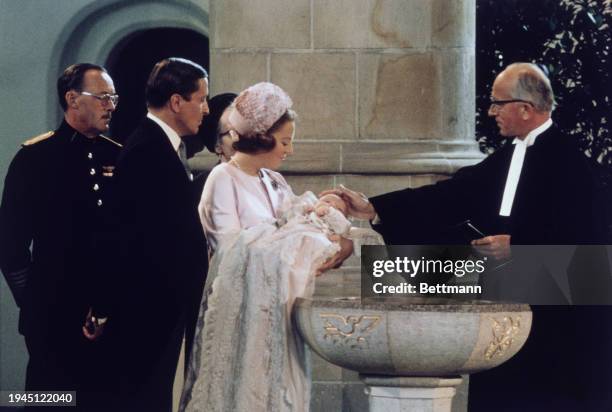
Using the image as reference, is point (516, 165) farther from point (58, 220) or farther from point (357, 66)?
point (58, 220)

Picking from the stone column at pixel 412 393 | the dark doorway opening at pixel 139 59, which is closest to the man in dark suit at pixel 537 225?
the stone column at pixel 412 393

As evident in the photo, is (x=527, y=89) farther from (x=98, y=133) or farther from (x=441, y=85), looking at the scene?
(x=98, y=133)

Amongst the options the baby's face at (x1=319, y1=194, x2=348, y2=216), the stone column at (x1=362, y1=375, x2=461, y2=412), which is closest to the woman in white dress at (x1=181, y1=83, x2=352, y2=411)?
the stone column at (x1=362, y1=375, x2=461, y2=412)

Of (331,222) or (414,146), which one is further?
(414,146)

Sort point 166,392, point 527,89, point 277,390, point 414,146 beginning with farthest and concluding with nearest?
1. point 414,146
2. point 527,89
3. point 166,392
4. point 277,390

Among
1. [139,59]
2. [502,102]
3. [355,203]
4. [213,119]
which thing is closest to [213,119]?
[213,119]

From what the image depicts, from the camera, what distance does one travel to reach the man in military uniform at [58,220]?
283 inches

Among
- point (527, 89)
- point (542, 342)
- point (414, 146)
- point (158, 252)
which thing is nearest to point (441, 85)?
point (414, 146)

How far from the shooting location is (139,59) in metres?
11.3

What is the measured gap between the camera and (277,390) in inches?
243

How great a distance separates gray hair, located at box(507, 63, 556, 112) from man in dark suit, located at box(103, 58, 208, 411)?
1.34 metres

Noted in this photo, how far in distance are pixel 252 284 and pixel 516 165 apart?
1.57 metres

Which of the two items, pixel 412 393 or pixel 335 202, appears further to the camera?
pixel 335 202

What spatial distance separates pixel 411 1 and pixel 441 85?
40cm
